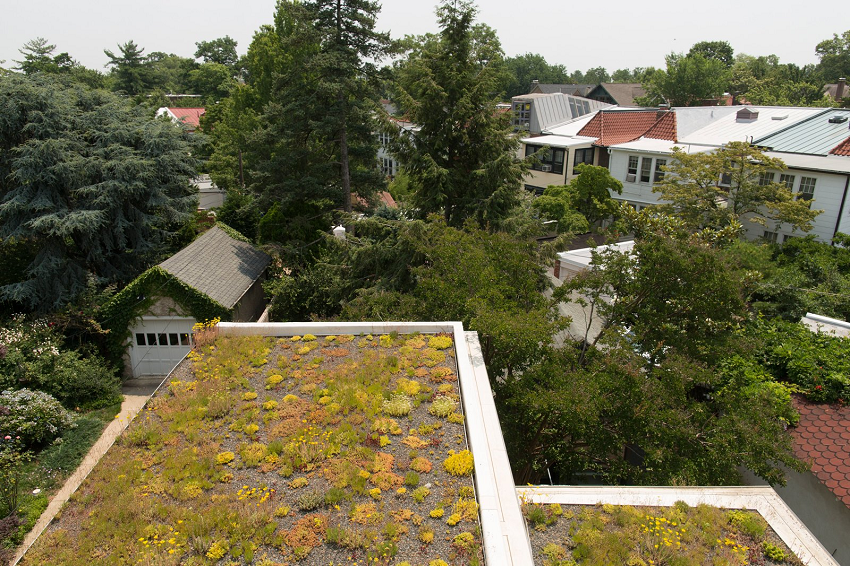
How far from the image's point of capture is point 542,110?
151 feet

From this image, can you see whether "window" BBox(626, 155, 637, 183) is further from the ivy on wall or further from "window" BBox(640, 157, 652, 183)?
the ivy on wall

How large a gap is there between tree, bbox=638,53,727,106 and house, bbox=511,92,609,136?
1319 centimetres

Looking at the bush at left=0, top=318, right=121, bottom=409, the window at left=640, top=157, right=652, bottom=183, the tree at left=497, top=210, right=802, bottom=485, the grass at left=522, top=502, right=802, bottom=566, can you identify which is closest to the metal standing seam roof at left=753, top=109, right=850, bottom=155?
the window at left=640, top=157, right=652, bottom=183

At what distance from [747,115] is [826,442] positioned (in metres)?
26.8

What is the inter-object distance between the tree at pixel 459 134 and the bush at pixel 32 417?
1242 centimetres

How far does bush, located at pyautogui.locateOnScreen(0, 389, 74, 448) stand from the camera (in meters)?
14.2

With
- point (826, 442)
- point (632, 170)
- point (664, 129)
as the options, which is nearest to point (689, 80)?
point (664, 129)

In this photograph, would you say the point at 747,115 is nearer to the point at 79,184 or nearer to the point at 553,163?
the point at 553,163

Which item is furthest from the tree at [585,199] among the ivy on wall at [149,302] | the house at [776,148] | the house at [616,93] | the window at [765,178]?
the house at [616,93]

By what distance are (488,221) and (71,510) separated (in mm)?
13142

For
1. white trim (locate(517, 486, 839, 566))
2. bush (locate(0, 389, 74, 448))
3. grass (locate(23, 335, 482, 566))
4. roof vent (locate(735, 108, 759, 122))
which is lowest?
bush (locate(0, 389, 74, 448))

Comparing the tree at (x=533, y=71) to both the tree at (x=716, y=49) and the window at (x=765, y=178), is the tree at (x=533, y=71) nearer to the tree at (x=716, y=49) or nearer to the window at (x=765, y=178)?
the tree at (x=716, y=49)

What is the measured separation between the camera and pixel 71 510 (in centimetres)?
677

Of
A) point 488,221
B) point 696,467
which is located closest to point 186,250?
point 488,221
